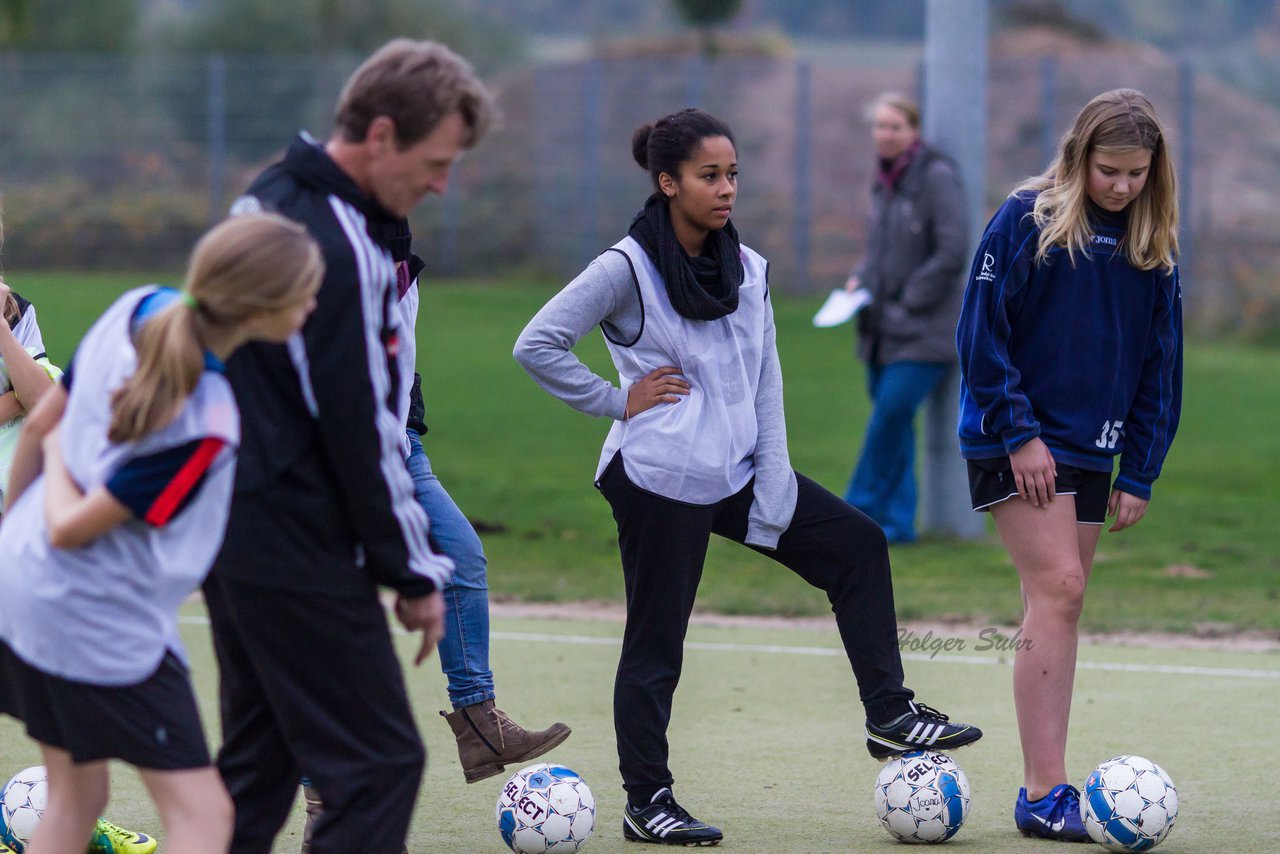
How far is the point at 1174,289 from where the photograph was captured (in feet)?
16.9

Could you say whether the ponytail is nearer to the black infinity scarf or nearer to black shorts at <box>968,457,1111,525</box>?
the black infinity scarf

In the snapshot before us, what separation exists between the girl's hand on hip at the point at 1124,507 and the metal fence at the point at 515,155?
22.8 metres

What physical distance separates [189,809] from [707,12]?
36.1 meters

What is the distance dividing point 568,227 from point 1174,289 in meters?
25.4

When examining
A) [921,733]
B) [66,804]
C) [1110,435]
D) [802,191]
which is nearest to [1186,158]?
[802,191]

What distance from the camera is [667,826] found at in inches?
199

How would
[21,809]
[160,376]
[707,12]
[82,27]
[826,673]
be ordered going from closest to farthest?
[160,376], [21,809], [826,673], [707,12], [82,27]

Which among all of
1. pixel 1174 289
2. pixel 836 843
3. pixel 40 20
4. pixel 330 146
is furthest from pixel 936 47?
pixel 40 20

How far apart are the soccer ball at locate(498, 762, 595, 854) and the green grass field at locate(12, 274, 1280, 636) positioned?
404 cm

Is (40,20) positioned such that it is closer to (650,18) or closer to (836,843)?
(650,18)

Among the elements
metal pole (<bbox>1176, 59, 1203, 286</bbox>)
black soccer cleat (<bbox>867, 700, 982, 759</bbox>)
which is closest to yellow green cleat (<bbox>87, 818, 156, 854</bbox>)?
black soccer cleat (<bbox>867, 700, 982, 759</bbox>)

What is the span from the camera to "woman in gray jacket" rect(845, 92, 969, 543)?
33.1 ft

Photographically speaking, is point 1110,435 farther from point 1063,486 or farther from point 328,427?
point 328,427

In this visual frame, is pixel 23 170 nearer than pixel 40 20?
Yes
